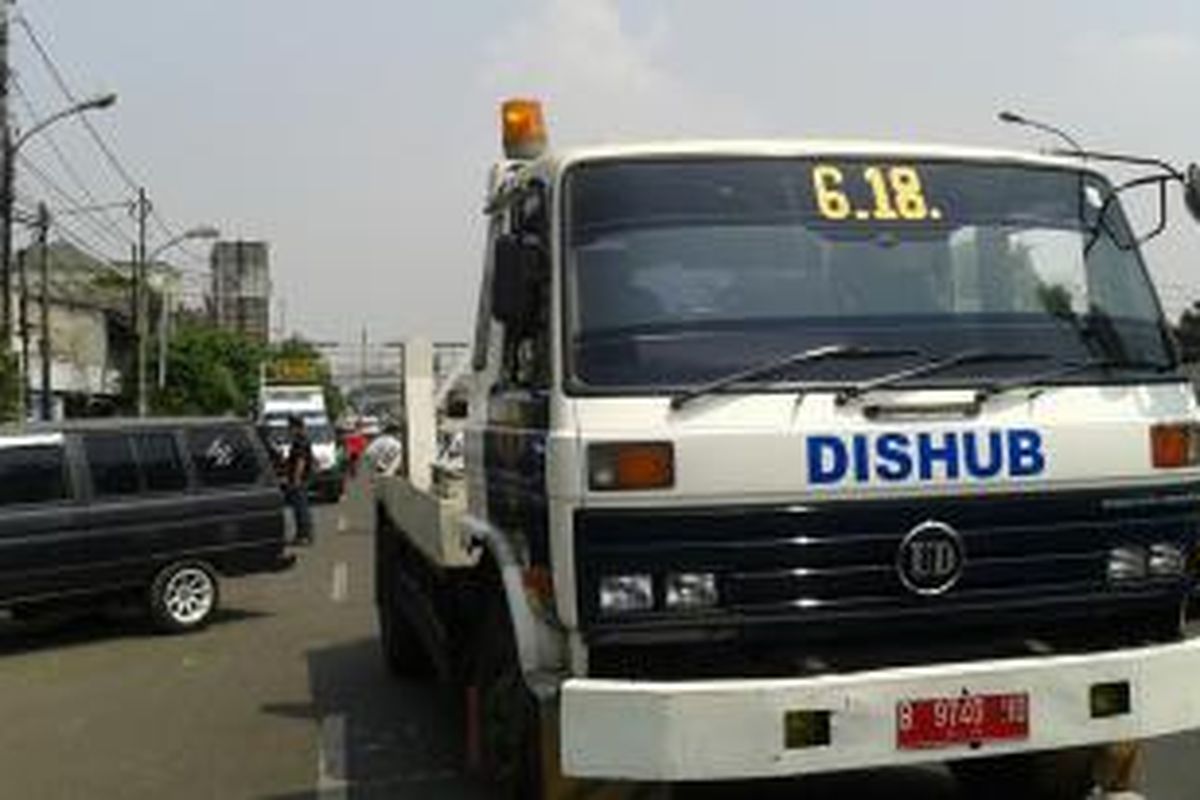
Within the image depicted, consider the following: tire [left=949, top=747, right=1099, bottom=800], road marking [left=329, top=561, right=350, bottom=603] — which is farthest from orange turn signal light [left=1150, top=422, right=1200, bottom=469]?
road marking [left=329, top=561, right=350, bottom=603]

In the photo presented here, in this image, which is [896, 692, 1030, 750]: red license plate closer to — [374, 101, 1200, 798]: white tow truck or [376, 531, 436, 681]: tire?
[374, 101, 1200, 798]: white tow truck

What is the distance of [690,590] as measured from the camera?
635 centimetres

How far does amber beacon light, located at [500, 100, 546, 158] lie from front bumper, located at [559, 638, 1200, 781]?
2699 millimetres

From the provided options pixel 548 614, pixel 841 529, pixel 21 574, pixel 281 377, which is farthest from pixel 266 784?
pixel 281 377

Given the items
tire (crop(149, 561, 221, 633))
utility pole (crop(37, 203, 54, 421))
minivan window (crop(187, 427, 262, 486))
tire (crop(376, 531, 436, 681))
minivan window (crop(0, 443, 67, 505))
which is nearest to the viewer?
tire (crop(376, 531, 436, 681))

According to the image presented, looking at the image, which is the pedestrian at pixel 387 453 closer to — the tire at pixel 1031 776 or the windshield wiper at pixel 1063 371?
the tire at pixel 1031 776

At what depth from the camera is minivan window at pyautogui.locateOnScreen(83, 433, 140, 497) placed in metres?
15.7

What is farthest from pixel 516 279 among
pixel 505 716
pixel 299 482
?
pixel 299 482

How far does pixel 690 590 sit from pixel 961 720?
910 millimetres

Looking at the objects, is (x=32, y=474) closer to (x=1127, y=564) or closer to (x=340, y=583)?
(x=340, y=583)

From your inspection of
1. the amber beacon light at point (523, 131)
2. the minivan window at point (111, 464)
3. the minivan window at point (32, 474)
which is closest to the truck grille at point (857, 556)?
the amber beacon light at point (523, 131)

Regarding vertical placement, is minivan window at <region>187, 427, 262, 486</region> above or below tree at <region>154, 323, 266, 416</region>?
below

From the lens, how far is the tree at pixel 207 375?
3082 inches

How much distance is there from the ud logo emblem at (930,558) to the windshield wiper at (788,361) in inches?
22.3
